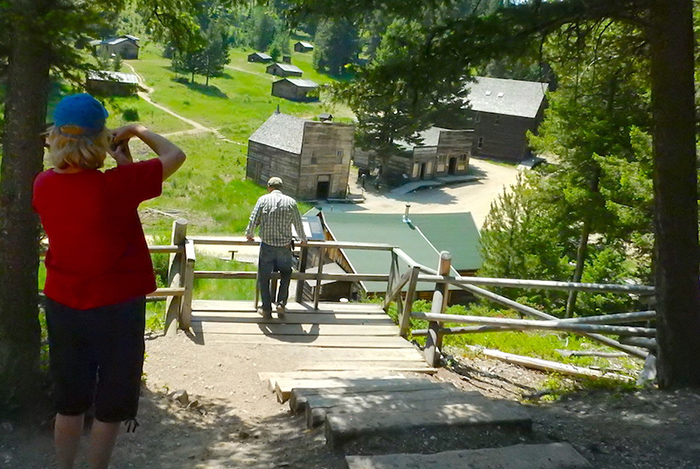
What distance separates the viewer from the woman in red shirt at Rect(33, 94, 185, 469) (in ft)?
10.3

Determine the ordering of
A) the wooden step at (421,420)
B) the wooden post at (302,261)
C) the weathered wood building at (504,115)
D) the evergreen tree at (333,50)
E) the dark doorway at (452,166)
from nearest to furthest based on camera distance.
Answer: the wooden step at (421,420), the wooden post at (302,261), the dark doorway at (452,166), the weathered wood building at (504,115), the evergreen tree at (333,50)

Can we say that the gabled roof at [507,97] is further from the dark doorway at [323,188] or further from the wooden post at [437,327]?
the wooden post at [437,327]

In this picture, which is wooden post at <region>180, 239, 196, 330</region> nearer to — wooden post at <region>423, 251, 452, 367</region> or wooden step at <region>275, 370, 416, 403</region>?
wooden step at <region>275, 370, 416, 403</region>

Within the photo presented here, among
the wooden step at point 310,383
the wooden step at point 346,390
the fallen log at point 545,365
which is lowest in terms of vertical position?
the fallen log at point 545,365

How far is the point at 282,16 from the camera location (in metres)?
7.23

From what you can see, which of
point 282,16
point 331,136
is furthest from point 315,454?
point 331,136

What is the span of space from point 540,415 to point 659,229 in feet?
6.79

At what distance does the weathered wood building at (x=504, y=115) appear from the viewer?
188 ft

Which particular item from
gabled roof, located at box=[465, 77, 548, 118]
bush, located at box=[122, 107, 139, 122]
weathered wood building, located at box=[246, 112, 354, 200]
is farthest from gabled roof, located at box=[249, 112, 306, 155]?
gabled roof, located at box=[465, 77, 548, 118]

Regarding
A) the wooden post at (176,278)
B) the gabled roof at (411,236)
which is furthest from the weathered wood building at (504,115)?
the wooden post at (176,278)

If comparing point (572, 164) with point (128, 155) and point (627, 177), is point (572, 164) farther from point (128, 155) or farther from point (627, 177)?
point (128, 155)

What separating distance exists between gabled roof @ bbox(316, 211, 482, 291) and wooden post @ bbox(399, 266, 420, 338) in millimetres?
13116

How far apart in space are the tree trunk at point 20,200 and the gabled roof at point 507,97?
54121 mm

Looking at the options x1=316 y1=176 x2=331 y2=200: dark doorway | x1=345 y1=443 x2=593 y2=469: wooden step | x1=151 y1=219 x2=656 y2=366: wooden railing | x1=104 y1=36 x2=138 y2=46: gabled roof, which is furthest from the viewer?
x1=104 y1=36 x2=138 y2=46: gabled roof
